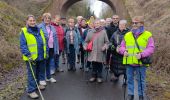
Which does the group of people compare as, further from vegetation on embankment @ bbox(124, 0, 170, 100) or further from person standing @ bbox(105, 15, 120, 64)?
vegetation on embankment @ bbox(124, 0, 170, 100)

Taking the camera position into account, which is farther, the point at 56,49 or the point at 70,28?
the point at 70,28

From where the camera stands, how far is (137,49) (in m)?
7.29

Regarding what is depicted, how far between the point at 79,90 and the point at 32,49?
78.1 inches

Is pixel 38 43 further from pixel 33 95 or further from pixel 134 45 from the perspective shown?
pixel 134 45

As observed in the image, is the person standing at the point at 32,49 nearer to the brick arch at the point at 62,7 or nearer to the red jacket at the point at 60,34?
the red jacket at the point at 60,34

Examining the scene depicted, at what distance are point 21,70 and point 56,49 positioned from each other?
8.42 feet

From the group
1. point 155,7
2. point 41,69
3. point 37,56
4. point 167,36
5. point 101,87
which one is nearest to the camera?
point 37,56

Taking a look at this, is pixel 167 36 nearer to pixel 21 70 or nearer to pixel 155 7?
pixel 21 70

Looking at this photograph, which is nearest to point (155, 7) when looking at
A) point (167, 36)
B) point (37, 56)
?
point (167, 36)

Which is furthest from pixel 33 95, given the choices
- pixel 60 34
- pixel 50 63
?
pixel 60 34

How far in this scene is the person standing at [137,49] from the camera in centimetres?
718

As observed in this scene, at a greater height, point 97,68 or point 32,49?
point 32,49

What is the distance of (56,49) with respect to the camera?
33.3 ft

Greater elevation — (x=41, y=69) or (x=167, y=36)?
(x=167, y=36)
